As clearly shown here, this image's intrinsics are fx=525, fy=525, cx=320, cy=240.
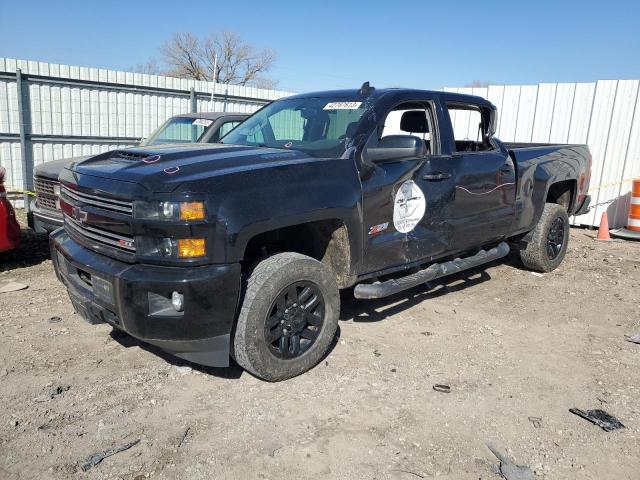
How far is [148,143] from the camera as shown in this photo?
25.3 ft

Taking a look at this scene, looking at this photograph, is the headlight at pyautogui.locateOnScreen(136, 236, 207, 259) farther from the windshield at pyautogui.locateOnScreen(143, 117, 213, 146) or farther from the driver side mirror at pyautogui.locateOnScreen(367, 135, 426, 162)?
the windshield at pyautogui.locateOnScreen(143, 117, 213, 146)

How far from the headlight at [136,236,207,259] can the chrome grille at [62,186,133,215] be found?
0.22 metres

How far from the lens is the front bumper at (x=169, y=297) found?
115 inches

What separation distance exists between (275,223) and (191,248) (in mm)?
540

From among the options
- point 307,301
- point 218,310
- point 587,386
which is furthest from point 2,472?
point 587,386

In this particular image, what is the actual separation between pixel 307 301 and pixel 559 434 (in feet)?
5.65

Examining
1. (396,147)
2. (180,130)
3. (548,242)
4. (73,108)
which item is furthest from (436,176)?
(73,108)

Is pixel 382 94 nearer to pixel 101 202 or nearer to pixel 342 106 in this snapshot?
pixel 342 106

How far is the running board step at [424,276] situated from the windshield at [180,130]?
Answer: 444 centimetres

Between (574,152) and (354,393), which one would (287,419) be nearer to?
(354,393)

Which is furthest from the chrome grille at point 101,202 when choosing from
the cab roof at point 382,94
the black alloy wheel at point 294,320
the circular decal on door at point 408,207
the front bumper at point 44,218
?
the front bumper at point 44,218

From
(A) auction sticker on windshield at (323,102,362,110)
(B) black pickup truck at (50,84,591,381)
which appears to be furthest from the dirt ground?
(A) auction sticker on windshield at (323,102,362,110)

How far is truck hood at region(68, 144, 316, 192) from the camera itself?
3.04 metres

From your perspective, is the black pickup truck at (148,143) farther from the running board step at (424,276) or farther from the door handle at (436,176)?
the running board step at (424,276)
